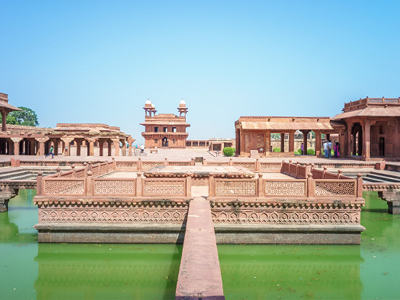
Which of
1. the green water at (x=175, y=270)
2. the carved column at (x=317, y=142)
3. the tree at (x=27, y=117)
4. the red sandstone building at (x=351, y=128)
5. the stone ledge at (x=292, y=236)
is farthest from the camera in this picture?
the tree at (x=27, y=117)

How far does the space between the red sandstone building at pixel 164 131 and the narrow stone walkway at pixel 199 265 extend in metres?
49.0

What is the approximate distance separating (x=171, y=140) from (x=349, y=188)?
4858cm

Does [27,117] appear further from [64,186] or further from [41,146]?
[64,186]

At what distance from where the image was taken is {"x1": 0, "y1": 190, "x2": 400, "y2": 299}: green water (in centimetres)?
621

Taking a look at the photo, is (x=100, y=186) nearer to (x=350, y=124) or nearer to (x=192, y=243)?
(x=192, y=243)

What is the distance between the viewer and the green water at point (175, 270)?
6207 millimetres

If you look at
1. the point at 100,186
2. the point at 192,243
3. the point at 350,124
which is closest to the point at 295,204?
the point at 192,243

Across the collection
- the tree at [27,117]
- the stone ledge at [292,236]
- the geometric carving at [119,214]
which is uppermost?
the tree at [27,117]

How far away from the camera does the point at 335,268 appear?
24.3ft

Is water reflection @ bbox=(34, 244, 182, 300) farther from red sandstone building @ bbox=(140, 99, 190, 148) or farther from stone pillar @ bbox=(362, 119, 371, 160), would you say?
red sandstone building @ bbox=(140, 99, 190, 148)

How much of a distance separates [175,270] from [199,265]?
8.59 ft

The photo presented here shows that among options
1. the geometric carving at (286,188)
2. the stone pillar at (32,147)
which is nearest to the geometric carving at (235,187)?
the geometric carving at (286,188)

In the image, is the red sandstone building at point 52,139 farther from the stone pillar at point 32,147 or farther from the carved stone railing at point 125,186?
the carved stone railing at point 125,186

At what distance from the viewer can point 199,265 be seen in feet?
15.8
